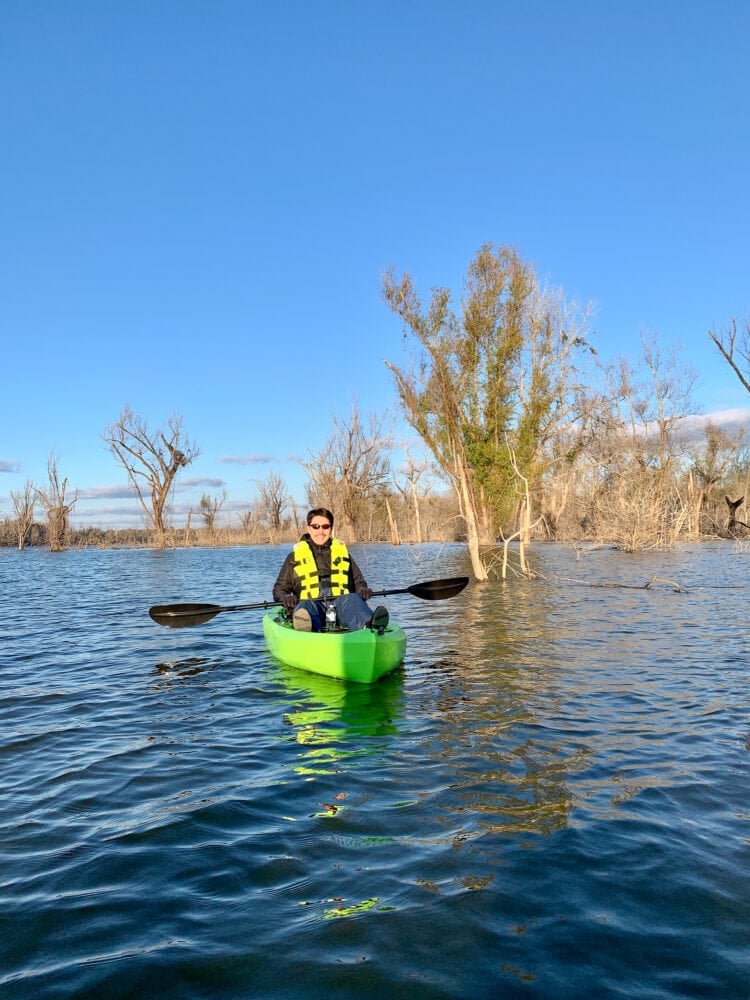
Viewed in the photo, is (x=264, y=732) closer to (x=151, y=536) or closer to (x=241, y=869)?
(x=241, y=869)

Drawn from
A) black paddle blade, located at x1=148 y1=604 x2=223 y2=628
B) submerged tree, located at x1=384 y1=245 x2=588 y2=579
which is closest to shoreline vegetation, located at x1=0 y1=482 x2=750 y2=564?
submerged tree, located at x1=384 y1=245 x2=588 y2=579

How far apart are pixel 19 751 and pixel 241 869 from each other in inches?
113

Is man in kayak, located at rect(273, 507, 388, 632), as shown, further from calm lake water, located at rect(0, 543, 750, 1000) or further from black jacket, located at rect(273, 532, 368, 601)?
calm lake water, located at rect(0, 543, 750, 1000)

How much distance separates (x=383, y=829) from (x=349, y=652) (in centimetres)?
311

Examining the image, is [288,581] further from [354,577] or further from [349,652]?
[349,652]

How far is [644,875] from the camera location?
3172 millimetres


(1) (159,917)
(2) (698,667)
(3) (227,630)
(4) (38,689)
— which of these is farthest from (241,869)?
(3) (227,630)

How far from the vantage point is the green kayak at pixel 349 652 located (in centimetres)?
672

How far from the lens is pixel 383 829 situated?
369cm

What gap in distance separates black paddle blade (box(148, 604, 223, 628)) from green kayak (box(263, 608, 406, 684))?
1.94m

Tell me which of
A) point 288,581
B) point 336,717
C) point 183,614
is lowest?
point 336,717

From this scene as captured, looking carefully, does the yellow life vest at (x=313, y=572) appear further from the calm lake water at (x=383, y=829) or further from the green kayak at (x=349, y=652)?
the calm lake water at (x=383, y=829)

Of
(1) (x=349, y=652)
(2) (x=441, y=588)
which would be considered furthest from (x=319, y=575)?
(2) (x=441, y=588)

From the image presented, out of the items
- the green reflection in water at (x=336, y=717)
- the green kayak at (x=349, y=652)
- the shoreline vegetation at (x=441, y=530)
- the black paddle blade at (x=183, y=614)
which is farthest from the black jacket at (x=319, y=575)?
the shoreline vegetation at (x=441, y=530)
